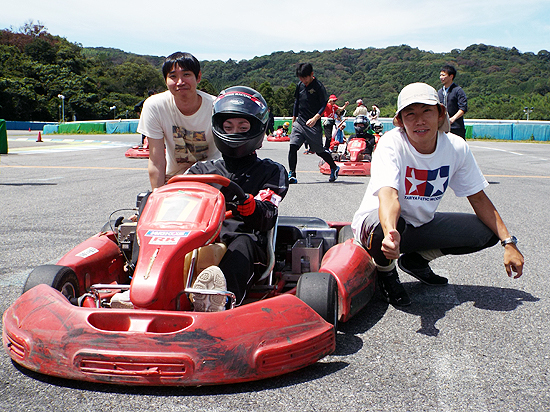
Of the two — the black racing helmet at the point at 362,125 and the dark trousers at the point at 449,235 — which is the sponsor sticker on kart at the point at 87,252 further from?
the black racing helmet at the point at 362,125

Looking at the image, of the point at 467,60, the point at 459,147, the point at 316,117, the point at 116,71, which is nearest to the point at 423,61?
the point at 467,60

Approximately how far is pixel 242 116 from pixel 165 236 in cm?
99

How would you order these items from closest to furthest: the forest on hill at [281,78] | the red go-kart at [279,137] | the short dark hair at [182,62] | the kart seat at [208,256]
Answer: the kart seat at [208,256]
the short dark hair at [182,62]
the red go-kart at [279,137]
the forest on hill at [281,78]

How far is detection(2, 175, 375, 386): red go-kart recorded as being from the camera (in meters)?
2.04

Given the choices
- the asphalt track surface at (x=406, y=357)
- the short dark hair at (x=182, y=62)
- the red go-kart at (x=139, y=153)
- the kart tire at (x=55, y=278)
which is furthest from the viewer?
the red go-kart at (x=139, y=153)

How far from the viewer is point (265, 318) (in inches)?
87.5

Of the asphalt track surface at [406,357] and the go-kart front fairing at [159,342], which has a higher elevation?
the go-kart front fairing at [159,342]

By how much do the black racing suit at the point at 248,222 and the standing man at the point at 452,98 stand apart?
5801 mm

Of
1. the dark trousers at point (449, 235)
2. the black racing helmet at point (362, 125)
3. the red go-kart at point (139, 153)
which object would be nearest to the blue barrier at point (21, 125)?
the red go-kart at point (139, 153)

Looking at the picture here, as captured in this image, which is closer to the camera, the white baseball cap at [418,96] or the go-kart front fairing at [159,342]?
→ the go-kart front fairing at [159,342]

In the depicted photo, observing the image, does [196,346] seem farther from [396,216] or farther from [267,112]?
[267,112]

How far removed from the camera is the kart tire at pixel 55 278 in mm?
2568

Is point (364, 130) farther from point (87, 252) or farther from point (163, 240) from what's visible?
point (163, 240)

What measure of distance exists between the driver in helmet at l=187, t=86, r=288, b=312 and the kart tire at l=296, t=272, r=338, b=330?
306mm
